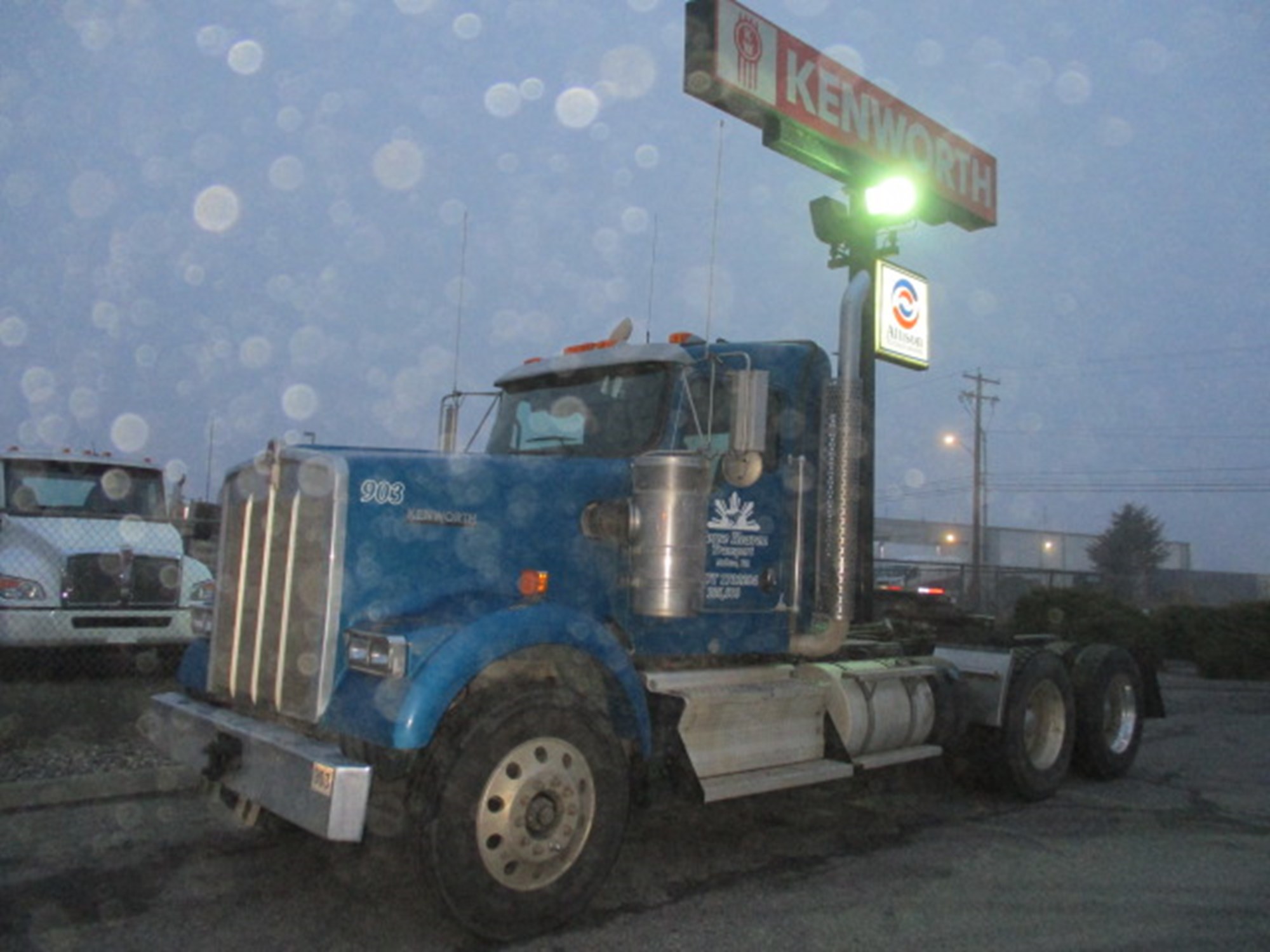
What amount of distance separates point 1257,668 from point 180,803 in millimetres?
15275

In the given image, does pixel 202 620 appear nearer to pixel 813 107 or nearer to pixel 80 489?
pixel 80 489

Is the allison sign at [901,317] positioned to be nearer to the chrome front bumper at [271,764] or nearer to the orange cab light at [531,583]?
the orange cab light at [531,583]

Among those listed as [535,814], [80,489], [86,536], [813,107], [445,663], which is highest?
[813,107]

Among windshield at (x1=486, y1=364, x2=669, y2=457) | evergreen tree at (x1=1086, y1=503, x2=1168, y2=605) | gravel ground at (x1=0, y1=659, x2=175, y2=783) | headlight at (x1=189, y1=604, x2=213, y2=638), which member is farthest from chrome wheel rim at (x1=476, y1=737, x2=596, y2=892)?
evergreen tree at (x1=1086, y1=503, x2=1168, y2=605)

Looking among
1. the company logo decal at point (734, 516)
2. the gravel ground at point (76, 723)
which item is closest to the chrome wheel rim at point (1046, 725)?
the company logo decal at point (734, 516)

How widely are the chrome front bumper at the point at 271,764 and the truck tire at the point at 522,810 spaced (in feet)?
1.05

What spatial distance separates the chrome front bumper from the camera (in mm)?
3592

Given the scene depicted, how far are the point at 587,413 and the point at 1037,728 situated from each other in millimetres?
4372

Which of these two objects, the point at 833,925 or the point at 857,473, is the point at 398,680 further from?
the point at 857,473

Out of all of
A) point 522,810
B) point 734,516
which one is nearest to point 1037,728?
point 734,516

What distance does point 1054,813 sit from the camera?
671cm

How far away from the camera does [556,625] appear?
421 centimetres

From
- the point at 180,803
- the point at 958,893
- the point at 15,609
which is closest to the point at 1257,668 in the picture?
the point at 958,893

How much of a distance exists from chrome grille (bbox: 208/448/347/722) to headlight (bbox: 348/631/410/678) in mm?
134
